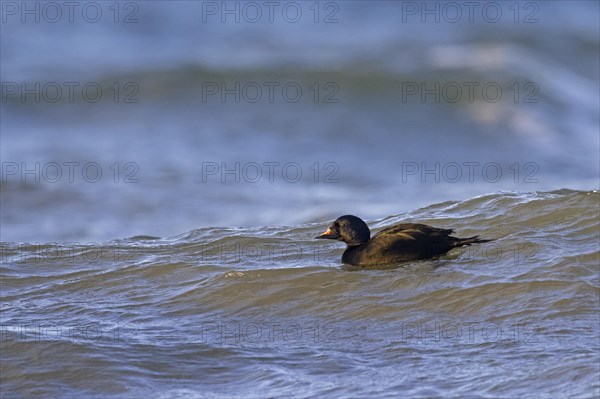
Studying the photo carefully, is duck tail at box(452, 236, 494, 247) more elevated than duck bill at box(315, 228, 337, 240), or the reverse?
duck bill at box(315, 228, 337, 240)

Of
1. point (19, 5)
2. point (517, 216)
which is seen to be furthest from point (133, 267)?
point (19, 5)

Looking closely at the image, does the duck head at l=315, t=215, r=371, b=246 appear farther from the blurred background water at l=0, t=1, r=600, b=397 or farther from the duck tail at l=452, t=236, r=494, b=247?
the duck tail at l=452, t=236, r=494, b=247

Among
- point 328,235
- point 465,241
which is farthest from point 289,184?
point 465,241

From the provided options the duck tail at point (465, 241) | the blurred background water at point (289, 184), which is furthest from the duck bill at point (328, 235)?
the duck tail at point (465, 241)

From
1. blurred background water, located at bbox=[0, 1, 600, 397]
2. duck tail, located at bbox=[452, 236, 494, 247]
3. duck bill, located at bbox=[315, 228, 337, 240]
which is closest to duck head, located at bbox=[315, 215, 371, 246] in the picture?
duck bill, located at bbox=[315, 228, 337, 240]

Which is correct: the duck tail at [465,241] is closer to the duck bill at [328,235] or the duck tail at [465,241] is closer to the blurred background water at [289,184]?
the blurred background water at [289,184]

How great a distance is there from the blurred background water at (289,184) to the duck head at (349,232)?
234 millimetres

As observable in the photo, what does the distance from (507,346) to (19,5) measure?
15564 mm

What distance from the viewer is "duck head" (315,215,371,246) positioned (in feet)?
28.2

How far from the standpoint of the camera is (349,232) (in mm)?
8625

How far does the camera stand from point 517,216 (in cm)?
877

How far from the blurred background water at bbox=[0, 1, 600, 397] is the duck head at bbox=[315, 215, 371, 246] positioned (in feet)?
0.77

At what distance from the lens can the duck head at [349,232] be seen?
861 cm

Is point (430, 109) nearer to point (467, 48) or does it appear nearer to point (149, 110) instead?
point (467, 48)
